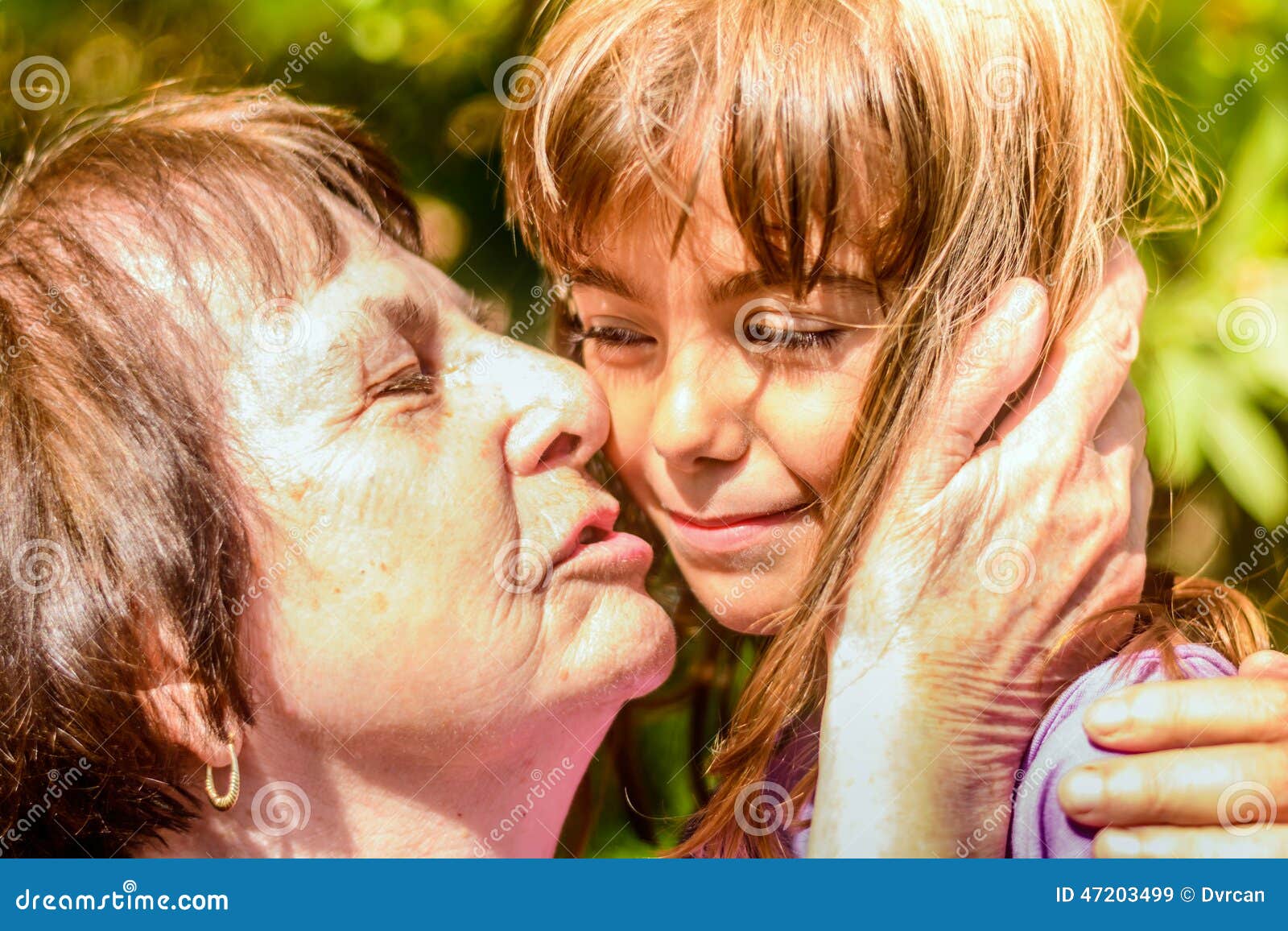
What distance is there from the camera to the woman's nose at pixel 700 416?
147 centimetres

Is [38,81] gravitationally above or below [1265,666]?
above

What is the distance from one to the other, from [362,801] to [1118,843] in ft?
3.09

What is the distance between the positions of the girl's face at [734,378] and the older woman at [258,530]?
12cm

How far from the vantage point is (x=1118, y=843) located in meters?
1.40

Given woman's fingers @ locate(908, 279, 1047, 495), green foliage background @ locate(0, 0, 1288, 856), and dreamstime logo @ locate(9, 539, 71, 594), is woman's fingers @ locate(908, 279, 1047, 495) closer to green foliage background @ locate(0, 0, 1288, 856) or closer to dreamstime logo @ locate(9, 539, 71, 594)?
green foliage background @ locate(0, 0, 1288, 856)

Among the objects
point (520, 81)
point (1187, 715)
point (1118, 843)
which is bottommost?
point (1118, 843)

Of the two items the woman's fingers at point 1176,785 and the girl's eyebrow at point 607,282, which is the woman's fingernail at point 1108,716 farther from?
the girl's eyebrow at point 607,282

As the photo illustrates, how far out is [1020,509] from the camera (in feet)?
4.87
